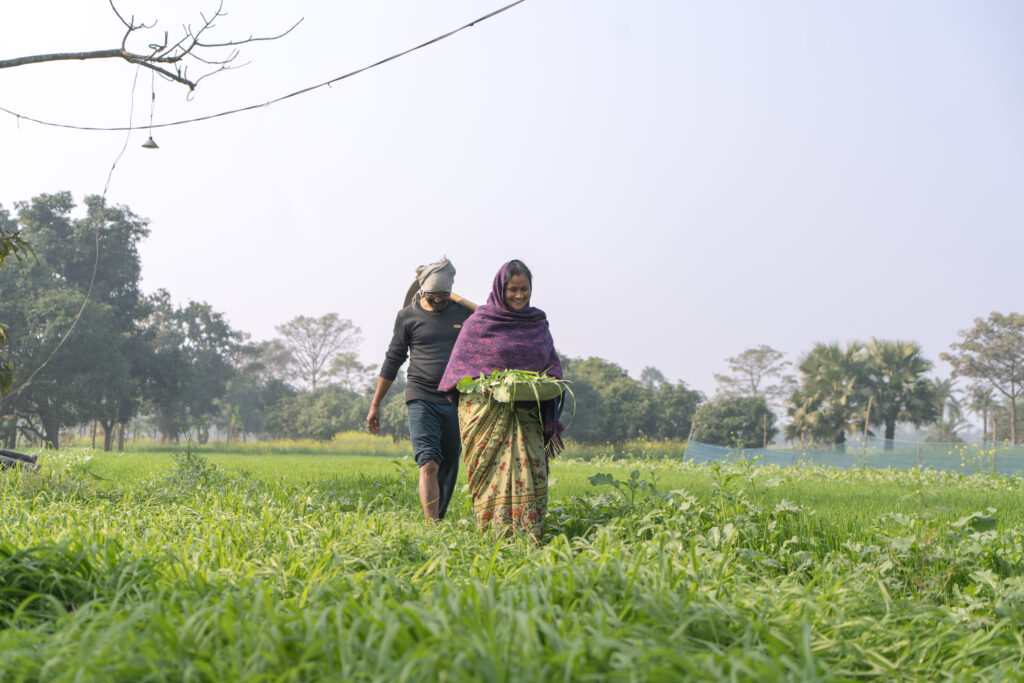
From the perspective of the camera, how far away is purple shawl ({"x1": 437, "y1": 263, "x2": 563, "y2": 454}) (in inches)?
211

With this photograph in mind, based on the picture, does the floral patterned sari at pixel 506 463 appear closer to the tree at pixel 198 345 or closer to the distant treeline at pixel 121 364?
the distant treeline at pixel 121 364

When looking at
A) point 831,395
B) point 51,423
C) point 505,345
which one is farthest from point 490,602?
point 831,395

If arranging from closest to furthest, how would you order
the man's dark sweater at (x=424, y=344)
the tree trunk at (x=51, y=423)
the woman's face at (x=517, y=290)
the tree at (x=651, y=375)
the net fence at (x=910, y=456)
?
1. the woman's face at (x=517, y=290)
2. the man's dark sweater at (x=424, y=344)
3. the net fence at (x=910, y=456)
4. the tree trunk at (x=51, y=423)
5. the tree at (x=651, y=375)

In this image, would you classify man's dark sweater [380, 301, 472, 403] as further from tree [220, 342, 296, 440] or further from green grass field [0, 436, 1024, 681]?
tree [220, 342, 296, 440]

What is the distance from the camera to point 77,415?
37438 mm

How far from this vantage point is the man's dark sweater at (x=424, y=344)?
5965 mm

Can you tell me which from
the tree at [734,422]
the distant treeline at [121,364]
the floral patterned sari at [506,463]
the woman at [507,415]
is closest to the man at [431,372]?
the woman at [507,415]

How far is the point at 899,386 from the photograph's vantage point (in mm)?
43156

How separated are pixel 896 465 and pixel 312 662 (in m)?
21.9

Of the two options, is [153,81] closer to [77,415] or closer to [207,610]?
[207,610]

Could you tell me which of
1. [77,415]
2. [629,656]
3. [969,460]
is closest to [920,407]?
[969,460]

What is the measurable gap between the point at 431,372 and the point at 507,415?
100cm

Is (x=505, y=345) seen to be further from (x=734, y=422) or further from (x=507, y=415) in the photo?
(x=734, y=422)

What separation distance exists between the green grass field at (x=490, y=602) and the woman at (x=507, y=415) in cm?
29
